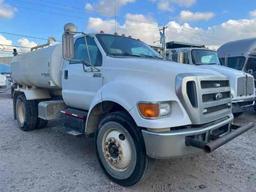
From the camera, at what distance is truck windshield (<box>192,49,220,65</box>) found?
930cm

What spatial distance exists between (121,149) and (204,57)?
6.52 metres

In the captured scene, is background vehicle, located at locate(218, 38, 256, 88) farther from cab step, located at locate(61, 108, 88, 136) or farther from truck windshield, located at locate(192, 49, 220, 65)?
cab step, located at locate(61, 108, 88, 136)

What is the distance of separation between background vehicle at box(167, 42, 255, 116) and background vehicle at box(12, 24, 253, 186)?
11.7 feet

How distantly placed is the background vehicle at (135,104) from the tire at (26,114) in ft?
6.88

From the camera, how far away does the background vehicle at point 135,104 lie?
3.57 meters

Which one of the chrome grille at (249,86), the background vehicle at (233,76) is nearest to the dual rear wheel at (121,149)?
the background vehicle at (233,76)

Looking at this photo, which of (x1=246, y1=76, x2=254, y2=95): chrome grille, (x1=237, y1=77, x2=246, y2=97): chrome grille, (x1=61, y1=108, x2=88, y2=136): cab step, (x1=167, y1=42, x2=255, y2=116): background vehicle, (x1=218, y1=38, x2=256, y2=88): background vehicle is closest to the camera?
(x1=61, y1=108, x2=88, y2=136): cab step

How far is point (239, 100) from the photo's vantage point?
827cm

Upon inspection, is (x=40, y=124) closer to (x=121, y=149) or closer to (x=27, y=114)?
(x=27, y=114)

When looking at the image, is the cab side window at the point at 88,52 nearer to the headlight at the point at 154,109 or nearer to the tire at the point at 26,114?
the headlight at the point at 154,109

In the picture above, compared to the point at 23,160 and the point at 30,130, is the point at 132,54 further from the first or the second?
the point at 30,130

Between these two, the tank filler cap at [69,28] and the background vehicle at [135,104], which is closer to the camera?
the background vehicle at [135,104]

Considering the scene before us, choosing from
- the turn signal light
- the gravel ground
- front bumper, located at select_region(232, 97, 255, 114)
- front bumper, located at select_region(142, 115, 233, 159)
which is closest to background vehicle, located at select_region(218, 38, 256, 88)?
front bumper, located at select_region(232, 97, 255, 114)

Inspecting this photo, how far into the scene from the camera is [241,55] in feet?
37.5
